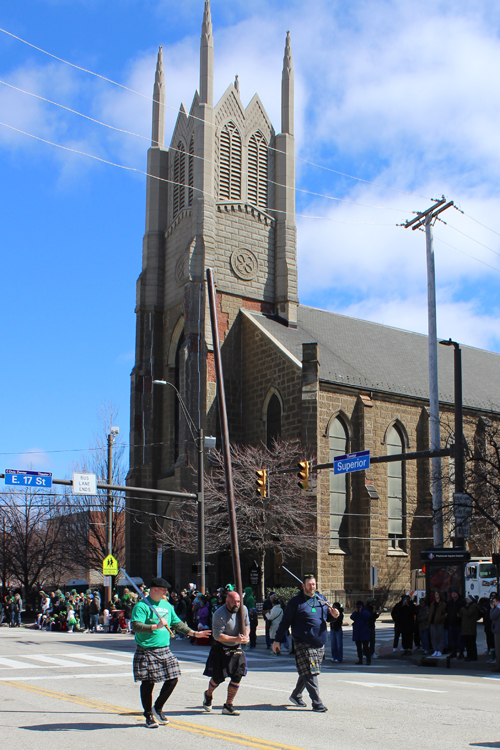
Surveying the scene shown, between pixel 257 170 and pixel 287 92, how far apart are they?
17.7 ft

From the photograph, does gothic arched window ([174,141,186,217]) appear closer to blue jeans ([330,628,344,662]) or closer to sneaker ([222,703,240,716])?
A: blue jeans ([330,628,344,662])

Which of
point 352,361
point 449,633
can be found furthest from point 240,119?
point 449,633

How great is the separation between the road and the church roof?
24.8 m

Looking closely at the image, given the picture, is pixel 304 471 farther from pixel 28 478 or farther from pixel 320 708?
pixel 320 708

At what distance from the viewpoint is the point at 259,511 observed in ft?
112

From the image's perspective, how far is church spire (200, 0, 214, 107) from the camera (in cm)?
4488

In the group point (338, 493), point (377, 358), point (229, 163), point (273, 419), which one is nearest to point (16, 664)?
point (338, 493)

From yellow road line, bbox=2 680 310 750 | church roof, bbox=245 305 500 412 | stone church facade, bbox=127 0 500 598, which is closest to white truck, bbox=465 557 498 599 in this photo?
stone church facade, bbox=127 0 500 598

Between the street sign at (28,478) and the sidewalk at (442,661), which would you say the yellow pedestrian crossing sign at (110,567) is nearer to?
the street sign at (28,478)

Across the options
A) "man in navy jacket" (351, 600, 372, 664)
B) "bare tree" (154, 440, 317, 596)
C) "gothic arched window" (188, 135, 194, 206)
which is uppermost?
"gothic arched window" (188, 135, 194, 206)

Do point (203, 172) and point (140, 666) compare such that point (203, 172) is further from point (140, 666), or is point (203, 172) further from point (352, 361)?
point (140, 666)

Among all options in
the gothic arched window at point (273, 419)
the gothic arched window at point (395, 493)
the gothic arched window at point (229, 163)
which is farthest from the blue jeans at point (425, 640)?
the gothic arched window at point (229, 163)

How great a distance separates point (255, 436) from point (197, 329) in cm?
622

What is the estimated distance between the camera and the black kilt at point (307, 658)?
8.95 meters
